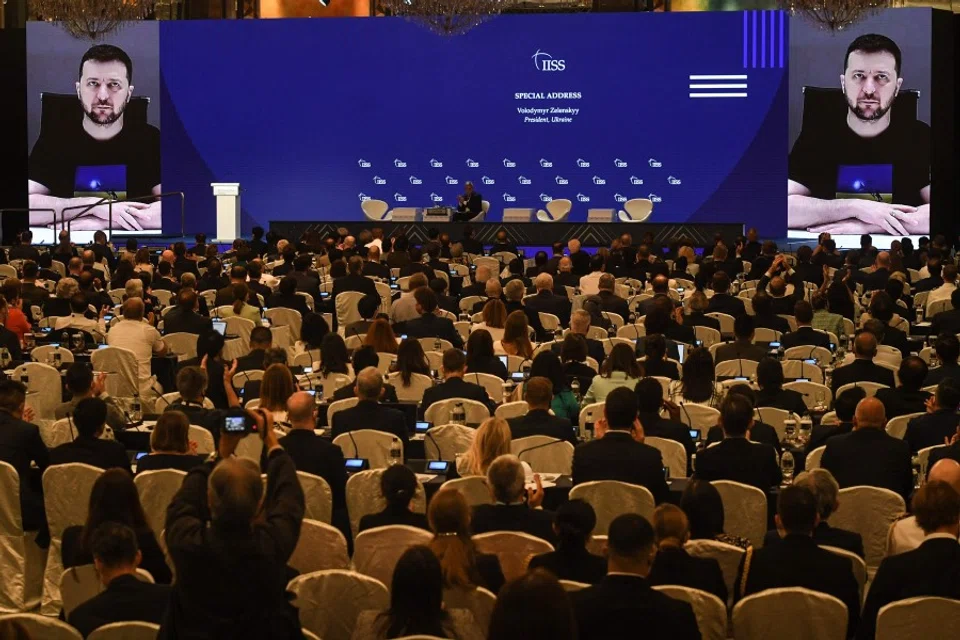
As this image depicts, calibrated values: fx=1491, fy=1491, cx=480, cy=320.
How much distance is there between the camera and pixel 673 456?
8.35m

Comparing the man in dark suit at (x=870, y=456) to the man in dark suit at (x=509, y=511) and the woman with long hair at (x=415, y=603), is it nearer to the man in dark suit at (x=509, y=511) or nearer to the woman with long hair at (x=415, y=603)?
the man in dark suit at (x=509, y=511)

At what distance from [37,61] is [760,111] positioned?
1387 centimetres

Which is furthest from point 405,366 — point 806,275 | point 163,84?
point 163,84

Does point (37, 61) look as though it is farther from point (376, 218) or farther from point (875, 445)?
point (875, 445)

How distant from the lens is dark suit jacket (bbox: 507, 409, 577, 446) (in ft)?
28.1

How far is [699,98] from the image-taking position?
Answer: 2734 cm

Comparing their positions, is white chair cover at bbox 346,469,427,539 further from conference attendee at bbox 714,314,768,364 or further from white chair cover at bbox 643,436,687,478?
conference attendee at bbox 714,314,768,364

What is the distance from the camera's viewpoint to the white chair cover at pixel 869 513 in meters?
7.23

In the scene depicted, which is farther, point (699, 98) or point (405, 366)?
point (699, 98)

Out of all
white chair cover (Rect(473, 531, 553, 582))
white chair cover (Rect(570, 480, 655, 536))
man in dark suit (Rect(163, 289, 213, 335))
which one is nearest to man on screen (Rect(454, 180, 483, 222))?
man in dark suit (Rect(163, 289, 213, 335))

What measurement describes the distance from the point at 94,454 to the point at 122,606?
250 centimetres

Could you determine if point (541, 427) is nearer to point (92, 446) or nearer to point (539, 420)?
point (539, 420)

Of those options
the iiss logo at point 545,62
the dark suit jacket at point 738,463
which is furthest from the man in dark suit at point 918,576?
the iiss logo at point 545,62

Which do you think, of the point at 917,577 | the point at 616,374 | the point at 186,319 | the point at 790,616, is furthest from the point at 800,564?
the point at 186,319
